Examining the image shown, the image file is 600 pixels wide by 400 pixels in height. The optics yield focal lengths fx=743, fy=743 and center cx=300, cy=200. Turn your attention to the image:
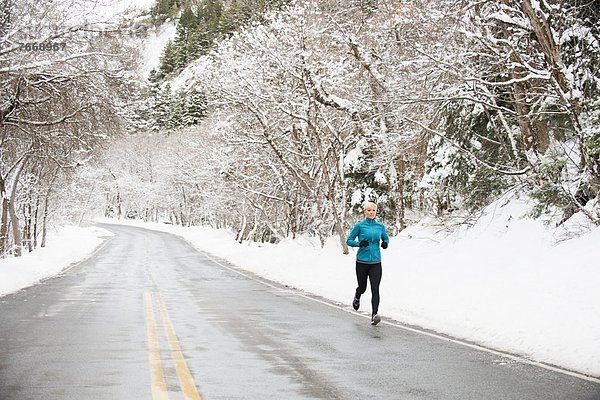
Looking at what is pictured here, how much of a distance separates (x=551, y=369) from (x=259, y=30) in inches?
917

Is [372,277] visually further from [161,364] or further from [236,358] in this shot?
[161,364]

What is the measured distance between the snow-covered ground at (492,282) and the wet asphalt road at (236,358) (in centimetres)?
92

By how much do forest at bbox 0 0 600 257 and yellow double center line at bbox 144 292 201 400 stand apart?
7240 millimetres

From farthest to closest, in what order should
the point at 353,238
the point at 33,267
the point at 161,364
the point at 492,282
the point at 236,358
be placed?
the point at 33,267 < the point at 492,282 < the point at 353,238 < the point at 236,358 < the point at 161,364

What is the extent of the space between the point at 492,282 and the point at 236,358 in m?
7.27

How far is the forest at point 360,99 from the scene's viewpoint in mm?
15938

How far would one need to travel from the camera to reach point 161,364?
826 centimetres

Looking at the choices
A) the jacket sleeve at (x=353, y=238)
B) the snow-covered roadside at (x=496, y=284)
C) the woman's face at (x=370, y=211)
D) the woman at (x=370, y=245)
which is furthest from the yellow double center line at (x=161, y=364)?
the snow-covered roadside at (x=496, y=284)

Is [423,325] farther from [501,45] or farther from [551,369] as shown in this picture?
[501,45]

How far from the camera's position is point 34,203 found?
138ft

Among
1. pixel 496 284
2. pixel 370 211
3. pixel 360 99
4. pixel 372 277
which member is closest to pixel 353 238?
pixel 370 211

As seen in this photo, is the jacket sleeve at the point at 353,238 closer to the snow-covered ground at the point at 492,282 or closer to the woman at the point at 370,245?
the woman at the point at 370,245

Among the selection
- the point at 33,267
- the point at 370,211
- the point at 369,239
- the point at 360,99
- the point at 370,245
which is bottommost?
the point at 33,267

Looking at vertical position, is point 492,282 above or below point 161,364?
above
